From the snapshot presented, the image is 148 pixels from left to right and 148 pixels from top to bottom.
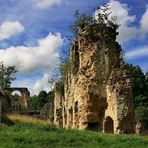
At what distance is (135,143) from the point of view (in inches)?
782

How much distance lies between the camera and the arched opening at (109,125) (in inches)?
1098

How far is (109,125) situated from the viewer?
2845 cm

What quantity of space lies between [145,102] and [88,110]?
3216cm

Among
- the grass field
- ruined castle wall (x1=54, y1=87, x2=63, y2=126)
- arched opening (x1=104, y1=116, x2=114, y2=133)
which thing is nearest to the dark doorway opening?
arched opening (x1=104, y1=116, x2=114, y2=133)

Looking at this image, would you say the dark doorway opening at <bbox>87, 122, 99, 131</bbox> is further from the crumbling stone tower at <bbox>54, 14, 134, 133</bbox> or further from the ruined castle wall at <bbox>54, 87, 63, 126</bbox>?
the ruined castle wall at <bbox>54, 87, 63, 126</bbox>

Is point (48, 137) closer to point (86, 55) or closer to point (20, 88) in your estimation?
point (86, 55)

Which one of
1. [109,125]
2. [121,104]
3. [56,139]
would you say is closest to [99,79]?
[109,125]

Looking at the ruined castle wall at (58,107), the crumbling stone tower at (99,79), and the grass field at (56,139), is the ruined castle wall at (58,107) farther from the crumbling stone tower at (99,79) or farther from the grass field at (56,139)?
the grass field at (56,139)

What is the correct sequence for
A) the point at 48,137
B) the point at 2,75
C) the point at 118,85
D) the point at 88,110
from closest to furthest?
the point at 48,137
the point at 118,85
the point at 88,110
the point at 2,75

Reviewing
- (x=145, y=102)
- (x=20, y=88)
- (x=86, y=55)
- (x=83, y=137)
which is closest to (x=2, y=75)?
(x=20, y=88)

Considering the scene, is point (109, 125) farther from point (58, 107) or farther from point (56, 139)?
point (58, 107)

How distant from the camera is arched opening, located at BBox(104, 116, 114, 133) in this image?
2789cm

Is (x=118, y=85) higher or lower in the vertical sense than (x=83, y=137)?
higher

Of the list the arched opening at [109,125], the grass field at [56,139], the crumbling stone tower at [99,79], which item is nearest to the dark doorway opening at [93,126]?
the crumbling stone tower at [99,79]
